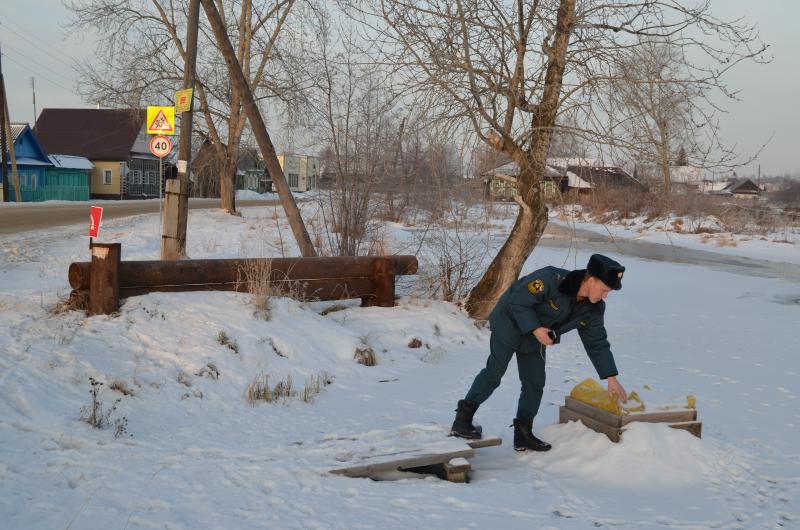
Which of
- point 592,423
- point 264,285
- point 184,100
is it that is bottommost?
point 592,423

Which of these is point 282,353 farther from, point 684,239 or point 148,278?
point 684,239

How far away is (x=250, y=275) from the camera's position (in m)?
8.37

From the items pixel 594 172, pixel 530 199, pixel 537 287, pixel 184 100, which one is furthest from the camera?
pixel 184 100

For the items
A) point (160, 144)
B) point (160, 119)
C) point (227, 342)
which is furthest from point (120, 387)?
point (160, 144)

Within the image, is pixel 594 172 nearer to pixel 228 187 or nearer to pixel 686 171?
pixel 686 171

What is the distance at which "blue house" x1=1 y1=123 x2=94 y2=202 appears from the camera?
42812mm

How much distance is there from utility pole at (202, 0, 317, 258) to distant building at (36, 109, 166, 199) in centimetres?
4127

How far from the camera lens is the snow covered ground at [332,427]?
3.97m

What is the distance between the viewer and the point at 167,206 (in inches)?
425

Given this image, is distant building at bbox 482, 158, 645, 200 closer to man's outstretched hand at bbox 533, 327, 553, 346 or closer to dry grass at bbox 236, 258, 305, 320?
dry grass at bbox 236, 258, 305, 320

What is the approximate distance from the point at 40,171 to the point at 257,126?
39673mm

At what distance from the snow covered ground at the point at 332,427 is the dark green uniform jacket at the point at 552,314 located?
65 centimetres

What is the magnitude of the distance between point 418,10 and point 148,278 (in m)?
5.00

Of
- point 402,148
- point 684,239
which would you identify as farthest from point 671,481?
point 684,239
